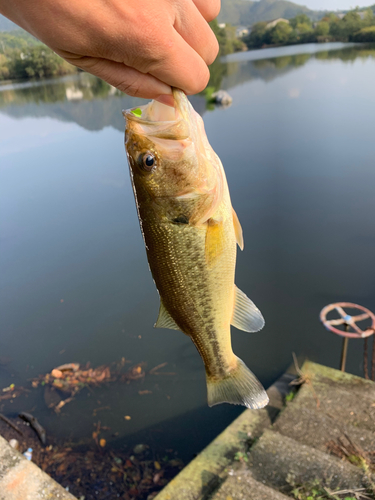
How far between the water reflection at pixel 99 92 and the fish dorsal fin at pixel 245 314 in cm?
2045

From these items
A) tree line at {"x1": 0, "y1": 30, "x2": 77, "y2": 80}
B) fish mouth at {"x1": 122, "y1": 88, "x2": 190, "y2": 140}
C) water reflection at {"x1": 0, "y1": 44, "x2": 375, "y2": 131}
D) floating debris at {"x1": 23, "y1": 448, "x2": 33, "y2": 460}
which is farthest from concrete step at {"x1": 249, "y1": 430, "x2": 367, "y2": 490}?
tree line at {"x1": 0, "y1": 30, "x2": 77, "y2": 80}

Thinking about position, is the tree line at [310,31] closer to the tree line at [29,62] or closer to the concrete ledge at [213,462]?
the tree line at [29,62]

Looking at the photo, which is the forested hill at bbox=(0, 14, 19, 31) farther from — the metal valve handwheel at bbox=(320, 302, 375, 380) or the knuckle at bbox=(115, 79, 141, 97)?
the metal valve handwheel at bbox=(320, 302, 375, 380)

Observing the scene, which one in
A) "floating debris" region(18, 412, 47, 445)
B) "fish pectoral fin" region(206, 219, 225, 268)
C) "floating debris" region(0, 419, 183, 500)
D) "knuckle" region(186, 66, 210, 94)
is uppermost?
"knuckle" region(186, 66, 210, 94)

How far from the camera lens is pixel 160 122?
116 centimetres

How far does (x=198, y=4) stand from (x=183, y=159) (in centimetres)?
46

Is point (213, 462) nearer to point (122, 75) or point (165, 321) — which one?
point (165, 321)

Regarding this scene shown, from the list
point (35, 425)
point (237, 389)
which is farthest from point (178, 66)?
point (35, 425)

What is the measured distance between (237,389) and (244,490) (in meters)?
1.76

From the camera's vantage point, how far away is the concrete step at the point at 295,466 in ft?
8.99

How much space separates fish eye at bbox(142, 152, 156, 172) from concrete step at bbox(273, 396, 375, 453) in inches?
130

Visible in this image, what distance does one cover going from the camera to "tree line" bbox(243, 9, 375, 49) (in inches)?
1551

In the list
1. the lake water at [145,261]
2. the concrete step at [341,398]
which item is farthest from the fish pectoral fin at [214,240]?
the lake water at [145,261]

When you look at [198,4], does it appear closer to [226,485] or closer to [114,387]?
[226,485]
